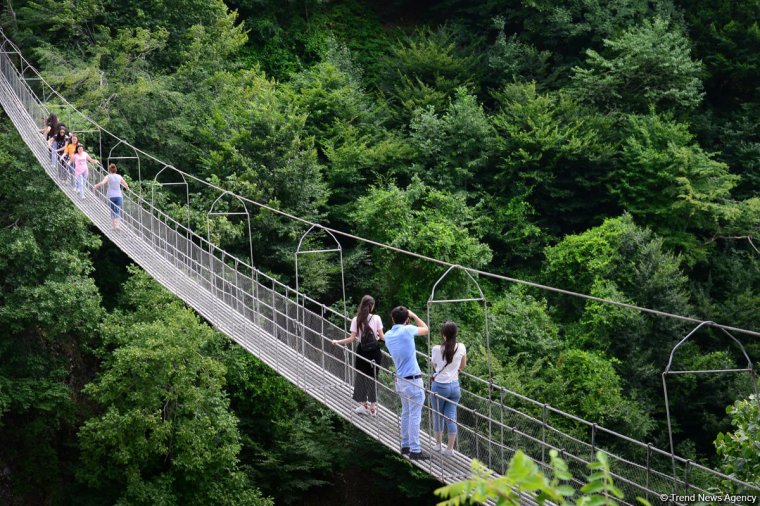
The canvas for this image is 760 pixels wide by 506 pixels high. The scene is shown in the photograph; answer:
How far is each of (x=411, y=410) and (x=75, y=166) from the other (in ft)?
25.4

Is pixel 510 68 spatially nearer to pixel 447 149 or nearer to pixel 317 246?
pixel 447 149

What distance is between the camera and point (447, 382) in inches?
332

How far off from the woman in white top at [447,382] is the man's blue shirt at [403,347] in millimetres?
157

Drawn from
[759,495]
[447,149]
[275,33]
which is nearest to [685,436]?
[447,149]

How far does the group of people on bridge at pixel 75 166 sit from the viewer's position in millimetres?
14070

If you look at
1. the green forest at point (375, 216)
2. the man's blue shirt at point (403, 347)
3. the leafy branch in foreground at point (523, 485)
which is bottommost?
the green forest at point (375, 216)

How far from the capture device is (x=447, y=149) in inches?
880

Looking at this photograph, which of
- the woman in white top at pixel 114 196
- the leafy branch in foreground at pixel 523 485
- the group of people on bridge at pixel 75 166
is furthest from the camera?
the group of people on bridge at pixel 75 166

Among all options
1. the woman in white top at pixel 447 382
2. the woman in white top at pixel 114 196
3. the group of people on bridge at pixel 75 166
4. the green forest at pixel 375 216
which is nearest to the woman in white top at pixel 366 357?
the woman in white top at pixel 447 382

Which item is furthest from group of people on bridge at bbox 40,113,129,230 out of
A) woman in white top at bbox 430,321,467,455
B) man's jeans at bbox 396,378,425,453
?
woman in white top at bbox 430,321,467,455

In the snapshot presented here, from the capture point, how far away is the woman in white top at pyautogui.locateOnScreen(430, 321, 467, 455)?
8.20 meters

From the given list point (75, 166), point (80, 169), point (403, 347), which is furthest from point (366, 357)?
point (75, 166)

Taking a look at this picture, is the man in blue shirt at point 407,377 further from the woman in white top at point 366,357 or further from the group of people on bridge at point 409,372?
the woman in white top at point 366,357

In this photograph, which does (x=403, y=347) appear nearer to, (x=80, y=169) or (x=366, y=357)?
(x=366, y=357)
